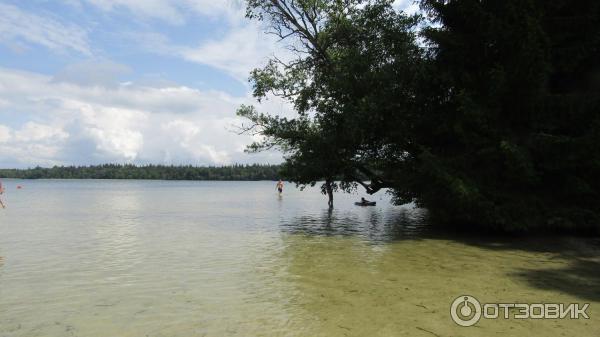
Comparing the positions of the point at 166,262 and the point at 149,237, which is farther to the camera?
the point at 149,237

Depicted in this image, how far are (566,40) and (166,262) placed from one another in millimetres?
18252

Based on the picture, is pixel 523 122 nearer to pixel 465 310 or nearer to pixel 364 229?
pixel 364 229

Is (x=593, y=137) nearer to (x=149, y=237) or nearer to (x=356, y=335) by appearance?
(x=356, y=335)

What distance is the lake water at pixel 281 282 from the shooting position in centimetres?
789

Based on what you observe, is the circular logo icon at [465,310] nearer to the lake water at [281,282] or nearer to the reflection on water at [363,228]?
the lake water at [281,282]

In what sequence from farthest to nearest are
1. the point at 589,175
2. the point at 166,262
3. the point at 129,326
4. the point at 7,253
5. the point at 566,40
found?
the point at 566,40 < the point at 589,175 < the point at 7,253 < the point at 166,262 < the point at 129,326

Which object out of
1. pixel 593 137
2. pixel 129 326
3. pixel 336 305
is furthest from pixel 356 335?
pixel 593 137

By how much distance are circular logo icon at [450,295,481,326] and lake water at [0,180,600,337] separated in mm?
158

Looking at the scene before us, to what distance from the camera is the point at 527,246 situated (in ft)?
55.4

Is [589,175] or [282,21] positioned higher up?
[282,21]

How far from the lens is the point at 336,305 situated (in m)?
9.11

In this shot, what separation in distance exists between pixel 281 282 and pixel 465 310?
457 centimetres

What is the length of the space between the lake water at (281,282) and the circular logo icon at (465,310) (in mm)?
158

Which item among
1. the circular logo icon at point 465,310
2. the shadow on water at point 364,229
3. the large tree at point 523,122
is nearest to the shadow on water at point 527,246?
the shadow on water at point 364,229
